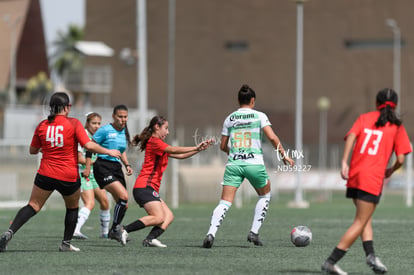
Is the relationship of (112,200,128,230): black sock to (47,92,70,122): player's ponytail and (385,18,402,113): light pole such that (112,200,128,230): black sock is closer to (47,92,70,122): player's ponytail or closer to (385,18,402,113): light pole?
(47,92,70,122): player's ponytail

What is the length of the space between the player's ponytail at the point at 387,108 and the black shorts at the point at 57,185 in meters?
4.28

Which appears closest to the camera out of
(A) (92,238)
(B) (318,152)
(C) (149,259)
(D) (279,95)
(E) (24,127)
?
(C) (149,259)

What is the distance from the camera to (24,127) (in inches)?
1988

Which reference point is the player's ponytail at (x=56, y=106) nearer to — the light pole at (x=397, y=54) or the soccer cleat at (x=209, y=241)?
the soccer cleat at (x=209, y=241)

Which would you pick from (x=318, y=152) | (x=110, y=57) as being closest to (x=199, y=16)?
(x=110, y=57)

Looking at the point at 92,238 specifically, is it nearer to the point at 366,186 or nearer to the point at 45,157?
the point at 45,157

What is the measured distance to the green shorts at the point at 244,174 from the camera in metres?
13.4

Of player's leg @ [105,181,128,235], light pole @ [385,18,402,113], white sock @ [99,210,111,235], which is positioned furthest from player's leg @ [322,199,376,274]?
light pole @ [385,18,402,113]

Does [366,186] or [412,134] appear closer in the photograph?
[366,186]

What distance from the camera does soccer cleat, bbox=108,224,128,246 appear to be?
13.2 m

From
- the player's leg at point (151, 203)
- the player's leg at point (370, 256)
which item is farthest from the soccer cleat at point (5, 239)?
the player's leg at point (370, 256)

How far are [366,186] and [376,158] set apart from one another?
315 mm

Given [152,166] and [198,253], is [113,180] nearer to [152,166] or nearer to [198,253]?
[152,166]

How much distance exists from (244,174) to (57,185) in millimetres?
2581
